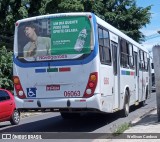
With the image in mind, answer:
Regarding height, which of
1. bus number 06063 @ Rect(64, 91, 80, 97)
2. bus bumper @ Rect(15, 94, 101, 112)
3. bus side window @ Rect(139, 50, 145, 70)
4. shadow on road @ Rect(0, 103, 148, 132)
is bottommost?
shadow on road @ Rect(0, 103, 148, 132)

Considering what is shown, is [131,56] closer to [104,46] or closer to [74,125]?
[74,125]

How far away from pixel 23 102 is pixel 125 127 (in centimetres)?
323

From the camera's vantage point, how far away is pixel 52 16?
486 inches

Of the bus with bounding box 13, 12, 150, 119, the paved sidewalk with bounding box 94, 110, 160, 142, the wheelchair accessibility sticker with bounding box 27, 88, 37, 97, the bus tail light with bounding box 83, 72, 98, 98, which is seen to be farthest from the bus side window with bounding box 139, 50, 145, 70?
the wheelchair accessibility sticker with bounding box 27, 88, 37, 97

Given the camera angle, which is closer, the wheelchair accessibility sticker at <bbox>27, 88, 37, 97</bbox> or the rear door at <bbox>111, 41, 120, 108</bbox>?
the wheelchair accessibility sticker at <bbox>27, 88, 37, 97</bbox>

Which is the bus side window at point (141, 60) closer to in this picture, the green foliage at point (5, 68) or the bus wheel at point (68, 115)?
the bus wheel at point (68, 115)

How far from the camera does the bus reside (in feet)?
38.5

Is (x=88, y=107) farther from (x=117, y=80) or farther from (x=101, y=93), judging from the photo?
(x=117, y=80)

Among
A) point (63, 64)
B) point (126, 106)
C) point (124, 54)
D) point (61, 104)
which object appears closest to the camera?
point (61, 104)

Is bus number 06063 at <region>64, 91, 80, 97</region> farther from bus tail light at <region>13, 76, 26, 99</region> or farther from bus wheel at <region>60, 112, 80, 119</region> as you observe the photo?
bus wheel at <region>60, 112, 80, 119</region>

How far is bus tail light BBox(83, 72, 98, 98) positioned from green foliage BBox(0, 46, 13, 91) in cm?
1290

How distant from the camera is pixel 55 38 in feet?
40.0

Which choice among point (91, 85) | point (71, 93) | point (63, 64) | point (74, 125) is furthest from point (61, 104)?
point (74, 125)

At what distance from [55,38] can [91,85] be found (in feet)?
6.16
